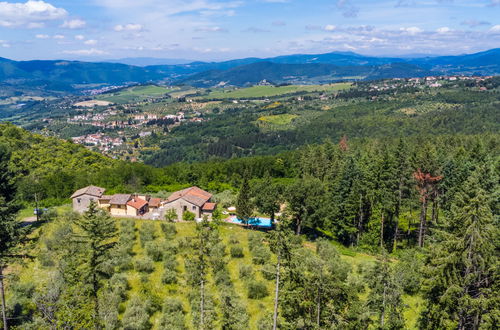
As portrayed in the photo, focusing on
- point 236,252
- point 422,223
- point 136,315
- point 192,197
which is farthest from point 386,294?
point 192,197

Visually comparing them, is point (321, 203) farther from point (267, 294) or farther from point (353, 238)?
point (267, 294)

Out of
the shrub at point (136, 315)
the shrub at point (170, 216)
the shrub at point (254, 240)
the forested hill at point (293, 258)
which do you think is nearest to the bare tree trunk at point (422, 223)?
the forested hill at point (293, 258)

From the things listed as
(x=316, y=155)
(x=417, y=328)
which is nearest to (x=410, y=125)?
(x=316, y=155)

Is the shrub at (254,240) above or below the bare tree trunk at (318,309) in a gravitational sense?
below

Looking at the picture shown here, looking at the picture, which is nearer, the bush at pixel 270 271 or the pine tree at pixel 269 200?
the bush at pixel 270 271

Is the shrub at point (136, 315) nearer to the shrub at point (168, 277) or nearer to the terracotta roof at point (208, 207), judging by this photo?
the shrub at point (168, 277)

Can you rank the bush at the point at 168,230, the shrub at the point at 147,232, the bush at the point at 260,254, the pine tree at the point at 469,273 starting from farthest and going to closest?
1. the bush at the point at 168,230
2. the shrub at the point at 147,232
3. the bush at the point at 260,254
4. the pine tree at the point at 469,273

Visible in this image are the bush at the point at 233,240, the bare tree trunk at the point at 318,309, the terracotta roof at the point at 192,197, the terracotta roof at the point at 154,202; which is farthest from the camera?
the terracotta roof at the point at 154,202
